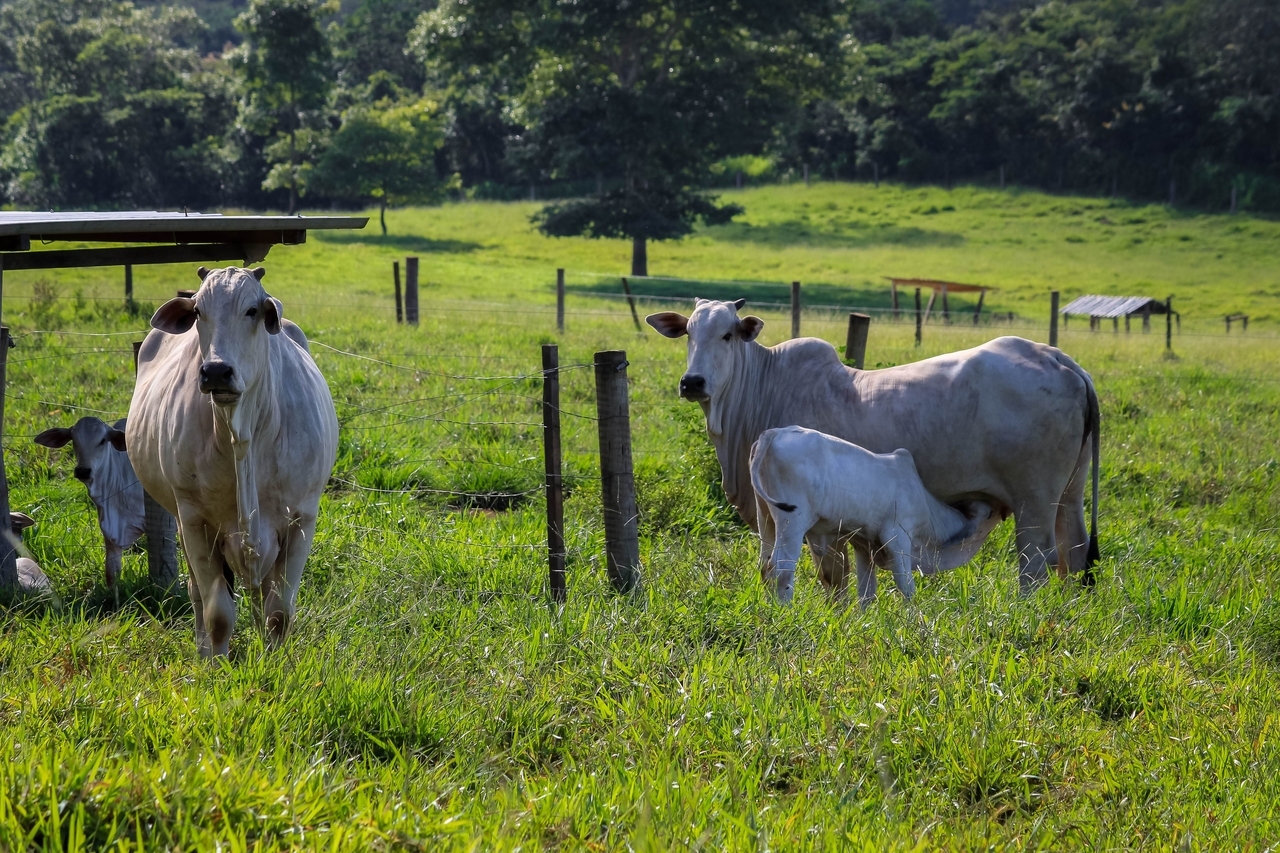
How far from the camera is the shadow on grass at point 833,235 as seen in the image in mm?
42281

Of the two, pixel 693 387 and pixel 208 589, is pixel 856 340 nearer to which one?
pixel 693 387

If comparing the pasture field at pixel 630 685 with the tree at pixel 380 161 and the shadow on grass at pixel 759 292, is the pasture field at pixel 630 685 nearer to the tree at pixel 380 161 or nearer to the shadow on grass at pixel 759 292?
the shadow on grass at pixel 759 292

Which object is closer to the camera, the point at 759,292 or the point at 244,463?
the point at 244,463

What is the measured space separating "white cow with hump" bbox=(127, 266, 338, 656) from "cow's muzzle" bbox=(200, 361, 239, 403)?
6.0 inches

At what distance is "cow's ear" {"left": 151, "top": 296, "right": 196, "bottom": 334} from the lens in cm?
475

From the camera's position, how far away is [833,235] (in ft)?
143

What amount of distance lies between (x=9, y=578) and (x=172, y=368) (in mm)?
1332

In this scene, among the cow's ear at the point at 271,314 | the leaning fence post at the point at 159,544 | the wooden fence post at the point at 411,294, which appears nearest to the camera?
the cow's ear at the point at 271,314

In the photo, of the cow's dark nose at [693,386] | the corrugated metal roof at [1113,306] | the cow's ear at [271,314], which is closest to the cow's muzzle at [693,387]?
the cow's dark nose at [693,386]

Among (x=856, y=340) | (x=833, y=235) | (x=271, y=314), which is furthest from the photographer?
(x=833, y=235)

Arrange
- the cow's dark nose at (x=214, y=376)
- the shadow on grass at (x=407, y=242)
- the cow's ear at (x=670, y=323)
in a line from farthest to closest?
the shadow on grass at (x=407, y=242) < the cow's ear at (x=670, y=323) < the cow's dark nose at (x=214, y=376)

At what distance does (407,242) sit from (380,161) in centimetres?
607

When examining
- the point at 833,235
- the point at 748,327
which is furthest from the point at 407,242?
the point at 748,327

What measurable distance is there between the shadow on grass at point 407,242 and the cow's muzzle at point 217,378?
32643 millimetres
